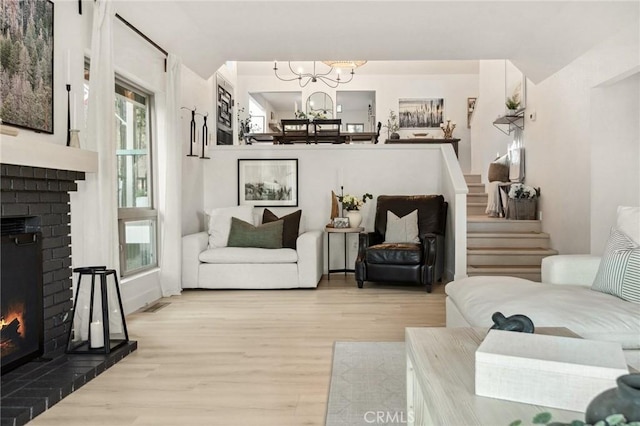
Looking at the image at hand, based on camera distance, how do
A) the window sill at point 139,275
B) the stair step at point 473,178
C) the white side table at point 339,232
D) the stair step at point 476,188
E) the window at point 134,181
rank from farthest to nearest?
the stair step at point 473,178 < the stair step at point 476,188 < the white side table at point 339,232 < the window at point 134,181 < the window sill at point 139,275

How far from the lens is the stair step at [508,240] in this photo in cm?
600

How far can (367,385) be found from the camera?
8.52 feet

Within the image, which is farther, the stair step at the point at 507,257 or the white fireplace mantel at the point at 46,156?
the stair step at the point at 507,257

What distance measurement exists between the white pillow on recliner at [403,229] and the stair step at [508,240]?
2.84 ft

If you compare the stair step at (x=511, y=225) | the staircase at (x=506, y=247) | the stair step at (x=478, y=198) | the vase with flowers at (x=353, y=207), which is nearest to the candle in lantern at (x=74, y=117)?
the vase with flowers at (x=353, y=207)

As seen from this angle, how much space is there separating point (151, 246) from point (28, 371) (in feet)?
8.40

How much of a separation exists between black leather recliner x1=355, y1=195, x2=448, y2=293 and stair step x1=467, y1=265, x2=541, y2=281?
42 cm

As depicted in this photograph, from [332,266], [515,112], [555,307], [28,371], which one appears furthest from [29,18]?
[515,112]

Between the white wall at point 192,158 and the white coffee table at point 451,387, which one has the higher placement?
the white wall at point 192,158

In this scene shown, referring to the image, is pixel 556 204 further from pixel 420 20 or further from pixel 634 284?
pixel 634 284

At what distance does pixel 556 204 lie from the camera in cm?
581

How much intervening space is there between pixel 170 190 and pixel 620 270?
4.07 meters

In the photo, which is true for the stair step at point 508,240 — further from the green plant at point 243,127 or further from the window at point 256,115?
the window at point 256,115

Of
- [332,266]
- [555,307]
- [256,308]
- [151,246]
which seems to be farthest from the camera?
[332,266]
